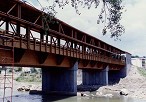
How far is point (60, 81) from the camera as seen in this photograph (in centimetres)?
4925

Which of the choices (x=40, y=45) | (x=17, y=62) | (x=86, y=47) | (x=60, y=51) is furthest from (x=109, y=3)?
(x=86, y=47)

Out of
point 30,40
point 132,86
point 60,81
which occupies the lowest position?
point 132,86

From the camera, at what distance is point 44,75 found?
52.0 m

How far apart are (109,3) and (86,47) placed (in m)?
46.2

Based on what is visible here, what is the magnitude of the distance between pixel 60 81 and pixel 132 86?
877 inches

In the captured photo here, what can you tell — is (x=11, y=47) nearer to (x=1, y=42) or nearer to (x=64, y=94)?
(x=1, y=42)

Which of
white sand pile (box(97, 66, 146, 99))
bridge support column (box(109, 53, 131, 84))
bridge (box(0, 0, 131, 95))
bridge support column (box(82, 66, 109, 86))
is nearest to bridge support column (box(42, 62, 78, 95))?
bridge (box(0, 0, 131, 95))

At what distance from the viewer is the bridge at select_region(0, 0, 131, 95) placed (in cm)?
2841

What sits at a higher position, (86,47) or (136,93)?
(86,47)

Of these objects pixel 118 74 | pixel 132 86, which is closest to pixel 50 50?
pixel 132 86

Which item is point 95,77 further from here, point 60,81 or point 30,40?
point 30,40

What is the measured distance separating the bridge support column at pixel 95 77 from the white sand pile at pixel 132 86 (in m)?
3.18

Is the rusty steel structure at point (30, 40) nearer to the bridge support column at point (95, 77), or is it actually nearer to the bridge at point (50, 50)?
the bridge at point (50, 50)

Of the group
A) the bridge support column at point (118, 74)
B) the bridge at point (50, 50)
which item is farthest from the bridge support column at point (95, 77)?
the bridge support column at point (118, 74)
